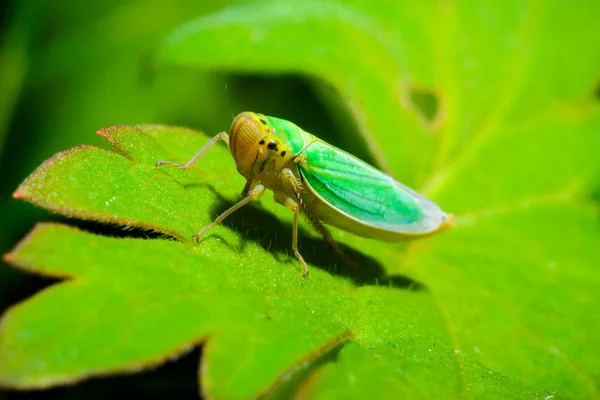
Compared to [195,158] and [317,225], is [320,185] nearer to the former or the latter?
[317,225]

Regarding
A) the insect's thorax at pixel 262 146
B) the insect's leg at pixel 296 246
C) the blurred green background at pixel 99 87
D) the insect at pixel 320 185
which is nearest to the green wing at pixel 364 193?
Answer: the insect at pixel 320 185

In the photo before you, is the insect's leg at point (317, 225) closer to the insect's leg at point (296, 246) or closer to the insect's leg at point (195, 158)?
the insect's leg at point (296, 246)

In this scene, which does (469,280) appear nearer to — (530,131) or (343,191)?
(343,191)

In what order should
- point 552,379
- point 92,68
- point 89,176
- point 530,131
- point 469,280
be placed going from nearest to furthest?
1. point 89,176
2. point 552,379
3. point 469,280
4. point 530,131
5. point 92,68

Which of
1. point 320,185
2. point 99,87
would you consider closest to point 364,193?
point 320,185

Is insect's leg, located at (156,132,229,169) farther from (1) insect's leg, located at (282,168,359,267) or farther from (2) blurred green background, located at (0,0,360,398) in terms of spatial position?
(2) blurred green background, located at (0,0,360,398)

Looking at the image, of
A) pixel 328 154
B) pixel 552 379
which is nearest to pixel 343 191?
pixel 328 154
